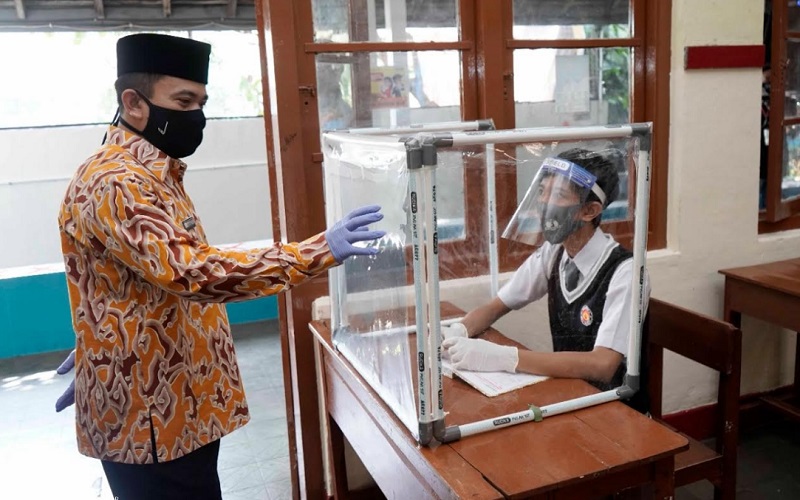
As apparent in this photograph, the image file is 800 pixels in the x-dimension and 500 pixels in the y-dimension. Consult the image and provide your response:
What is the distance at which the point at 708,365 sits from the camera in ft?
5.92

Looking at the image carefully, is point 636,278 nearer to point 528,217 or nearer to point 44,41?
point 528,217

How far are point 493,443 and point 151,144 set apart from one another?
93cm

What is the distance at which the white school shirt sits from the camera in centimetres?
152

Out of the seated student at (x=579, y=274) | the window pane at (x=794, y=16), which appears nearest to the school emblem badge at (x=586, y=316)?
the seated student at (x=579, y=274)

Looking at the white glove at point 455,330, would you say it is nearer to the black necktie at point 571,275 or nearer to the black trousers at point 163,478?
the black necktie at point 571,275

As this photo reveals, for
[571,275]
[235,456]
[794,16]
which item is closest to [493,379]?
[571,275]

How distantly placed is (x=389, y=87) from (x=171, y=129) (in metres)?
0.92

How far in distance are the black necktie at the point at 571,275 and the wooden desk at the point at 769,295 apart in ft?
3.46

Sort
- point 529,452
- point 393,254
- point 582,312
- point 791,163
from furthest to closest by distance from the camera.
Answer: point 791,163, point 582,312, point 393,254, point 529,452

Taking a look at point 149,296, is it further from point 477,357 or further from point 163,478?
point 477,357

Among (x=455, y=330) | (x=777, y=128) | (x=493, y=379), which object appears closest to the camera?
(x=493, y=379)

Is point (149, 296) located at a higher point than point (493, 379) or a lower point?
higher

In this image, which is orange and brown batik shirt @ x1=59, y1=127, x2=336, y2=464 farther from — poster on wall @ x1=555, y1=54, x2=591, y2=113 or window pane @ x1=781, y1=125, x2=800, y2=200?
window pane @ x1=781, y1=125, x2=800, y2=200

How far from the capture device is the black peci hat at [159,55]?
1.42m
